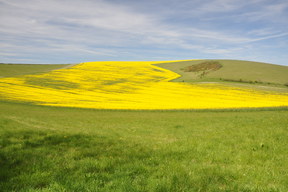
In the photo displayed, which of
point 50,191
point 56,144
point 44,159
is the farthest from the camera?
point 56,144

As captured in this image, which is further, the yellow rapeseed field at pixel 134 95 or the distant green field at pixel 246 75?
the distant green field at pixel 246 75

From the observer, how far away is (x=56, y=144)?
7746 mm

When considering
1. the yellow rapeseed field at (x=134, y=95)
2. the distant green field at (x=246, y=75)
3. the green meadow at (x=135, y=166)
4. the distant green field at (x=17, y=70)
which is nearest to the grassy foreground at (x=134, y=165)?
the green meadow at (x=135, y=166)

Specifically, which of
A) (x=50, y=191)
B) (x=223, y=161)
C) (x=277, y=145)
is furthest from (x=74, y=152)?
(x=277, y=145)

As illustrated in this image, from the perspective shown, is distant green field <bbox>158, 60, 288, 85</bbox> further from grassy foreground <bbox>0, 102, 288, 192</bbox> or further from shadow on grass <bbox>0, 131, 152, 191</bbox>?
shadow on grass <bbox>0, 131, 152, 191</bbox>

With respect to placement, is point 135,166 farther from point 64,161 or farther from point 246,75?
point 246,75

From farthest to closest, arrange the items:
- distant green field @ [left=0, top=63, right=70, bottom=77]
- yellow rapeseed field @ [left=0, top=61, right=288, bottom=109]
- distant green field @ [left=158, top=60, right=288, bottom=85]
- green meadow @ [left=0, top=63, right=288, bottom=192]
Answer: distant green field @ [left=0, top=63, right=70, bottom=77] < distant green field @ [left=158, top=60, right=288, bottom=85] < yellow rapeseed field @ [left=0, top=61, right=288, bottom=109] < green meadow @ [left=0, top=63, right=288, bottom=192]

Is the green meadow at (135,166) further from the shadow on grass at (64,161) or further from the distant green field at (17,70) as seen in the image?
the distant green field at (17,70)

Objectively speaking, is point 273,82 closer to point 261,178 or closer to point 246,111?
point 246,111

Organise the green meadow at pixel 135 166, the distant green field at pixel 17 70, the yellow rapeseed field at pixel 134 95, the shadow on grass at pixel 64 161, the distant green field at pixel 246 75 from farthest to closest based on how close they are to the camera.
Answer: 1. the distant green field at pixel 17 70
2. the distant green field at pixel 246 75
3. the yellow rapeseed field at pixel 134 95
4. the shadow on grass at pixel 64 161
5. the green meadow at pixel 135 166

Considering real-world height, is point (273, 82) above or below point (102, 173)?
above

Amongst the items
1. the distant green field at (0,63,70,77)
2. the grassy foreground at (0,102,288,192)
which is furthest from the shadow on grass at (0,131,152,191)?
the distant green field at (0,63,70,77)

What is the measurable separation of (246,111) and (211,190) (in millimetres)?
25441

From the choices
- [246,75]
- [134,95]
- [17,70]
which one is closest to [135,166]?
[134,95]
